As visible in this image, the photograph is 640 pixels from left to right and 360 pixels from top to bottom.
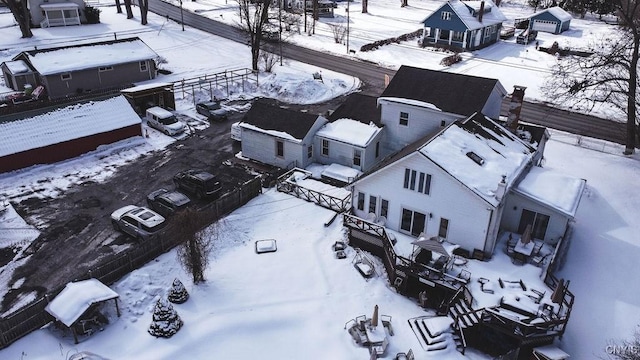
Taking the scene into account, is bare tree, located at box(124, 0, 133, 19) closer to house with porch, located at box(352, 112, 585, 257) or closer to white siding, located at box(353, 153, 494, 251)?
house with porch, located at box(352, 112, 585, 257)

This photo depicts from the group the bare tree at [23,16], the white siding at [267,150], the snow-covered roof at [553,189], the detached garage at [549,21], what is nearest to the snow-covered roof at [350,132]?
the white siding at [267,150]

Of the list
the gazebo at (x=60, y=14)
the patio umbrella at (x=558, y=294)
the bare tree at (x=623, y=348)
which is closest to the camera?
the bare tree at (x=623, y=348)

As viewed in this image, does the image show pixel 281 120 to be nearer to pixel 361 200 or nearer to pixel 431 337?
pixel 361 200

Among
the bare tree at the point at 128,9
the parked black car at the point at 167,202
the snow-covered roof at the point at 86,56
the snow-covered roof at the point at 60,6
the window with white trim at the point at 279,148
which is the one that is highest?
the snow-covered roof at the point at 60,6

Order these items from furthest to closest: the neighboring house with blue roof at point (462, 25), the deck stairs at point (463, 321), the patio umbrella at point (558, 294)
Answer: the neighboring house with blue roof at point (462, 25)
the patio umbrella at point (558, 294)
the deck stairs at point (463, 321)

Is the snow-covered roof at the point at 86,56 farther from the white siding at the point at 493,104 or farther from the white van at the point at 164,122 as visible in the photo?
the white siding at the point at 493,104

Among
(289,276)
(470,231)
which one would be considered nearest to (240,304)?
(289,276)

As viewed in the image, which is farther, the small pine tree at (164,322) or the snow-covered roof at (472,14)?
the snow-covered roof at (472,14)

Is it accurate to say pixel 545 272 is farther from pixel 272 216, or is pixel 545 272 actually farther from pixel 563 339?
pixel 272 216

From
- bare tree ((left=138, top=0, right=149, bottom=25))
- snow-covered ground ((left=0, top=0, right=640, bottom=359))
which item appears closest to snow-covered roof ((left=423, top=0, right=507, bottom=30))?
snow-covered ground ((left=0, top=0, right=640, bottom=359))
